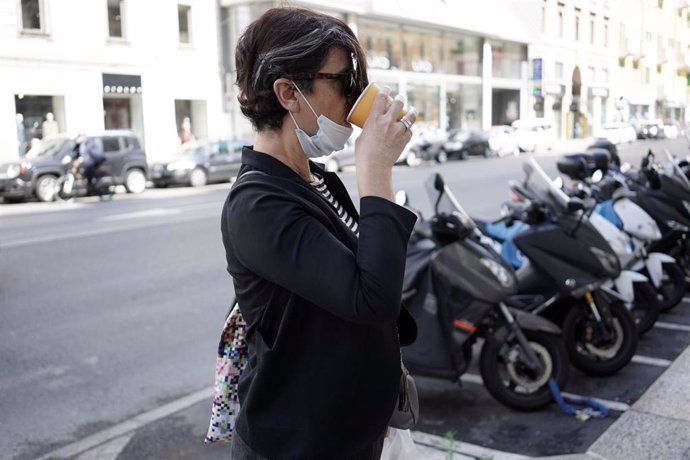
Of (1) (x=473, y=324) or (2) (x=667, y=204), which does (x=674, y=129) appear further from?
(1) (x=473, y=324)

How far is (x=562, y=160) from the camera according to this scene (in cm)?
587

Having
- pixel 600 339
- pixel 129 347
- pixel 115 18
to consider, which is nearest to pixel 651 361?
pixel 600 339

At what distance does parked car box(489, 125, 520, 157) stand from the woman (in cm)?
2661

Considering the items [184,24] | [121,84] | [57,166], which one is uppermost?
[184,24]

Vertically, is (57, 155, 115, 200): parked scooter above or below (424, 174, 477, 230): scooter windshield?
below

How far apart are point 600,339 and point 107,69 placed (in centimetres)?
1474

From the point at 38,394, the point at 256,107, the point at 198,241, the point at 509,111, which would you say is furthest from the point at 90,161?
the point at 256,107

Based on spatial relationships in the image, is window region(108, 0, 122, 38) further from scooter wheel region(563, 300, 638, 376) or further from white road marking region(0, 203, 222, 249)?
scooter wheel region(563, 300, 638, 376)

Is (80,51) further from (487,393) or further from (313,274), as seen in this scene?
(313,274)

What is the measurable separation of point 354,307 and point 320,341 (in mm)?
156

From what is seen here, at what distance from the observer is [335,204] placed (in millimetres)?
1746

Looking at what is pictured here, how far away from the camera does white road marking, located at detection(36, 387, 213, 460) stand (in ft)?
12.4

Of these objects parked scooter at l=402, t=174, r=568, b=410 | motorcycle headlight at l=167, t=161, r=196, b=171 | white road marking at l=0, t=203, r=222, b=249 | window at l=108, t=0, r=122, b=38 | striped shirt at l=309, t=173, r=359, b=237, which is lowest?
white road marking at l=0, t=203, r=222, b=249

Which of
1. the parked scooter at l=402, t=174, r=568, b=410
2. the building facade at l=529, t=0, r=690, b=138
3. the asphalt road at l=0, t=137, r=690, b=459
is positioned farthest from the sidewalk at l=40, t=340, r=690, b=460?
the building facade at l=529, t=0, r=690, b=138
